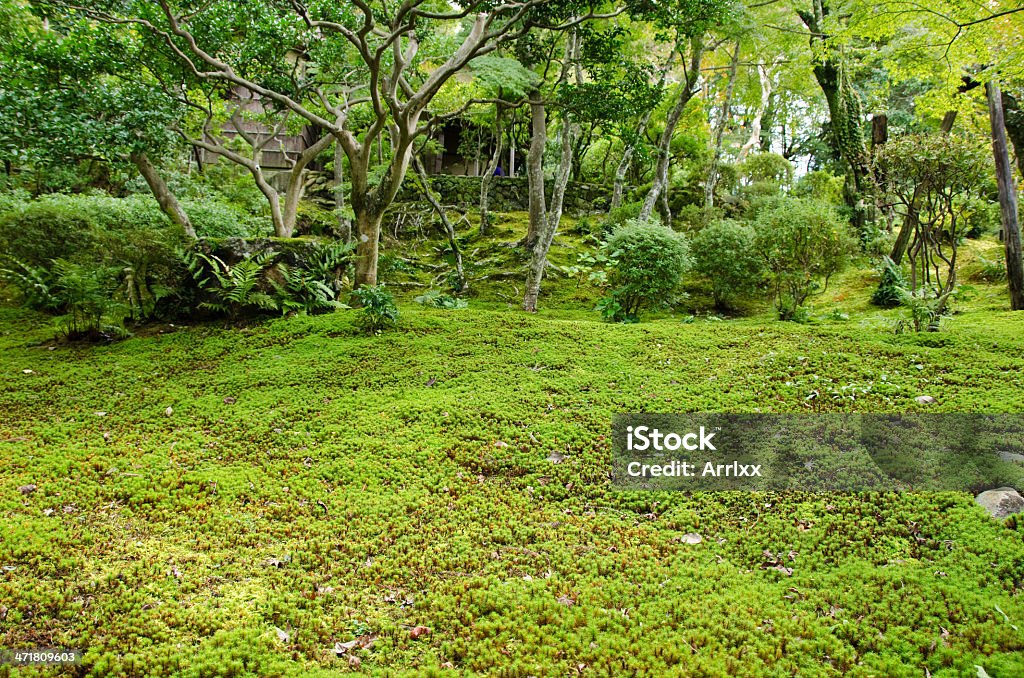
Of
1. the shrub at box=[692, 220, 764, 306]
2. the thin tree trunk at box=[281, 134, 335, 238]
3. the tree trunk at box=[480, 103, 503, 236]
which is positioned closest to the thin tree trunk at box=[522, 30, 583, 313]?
the shrub at box=[692, 220, 764, 306]

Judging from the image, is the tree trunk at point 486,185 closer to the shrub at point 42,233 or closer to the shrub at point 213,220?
the shrub at point 213,220

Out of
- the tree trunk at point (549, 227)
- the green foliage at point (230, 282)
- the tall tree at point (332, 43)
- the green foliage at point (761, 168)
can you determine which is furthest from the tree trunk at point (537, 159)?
the green foliage at point (761, 168)

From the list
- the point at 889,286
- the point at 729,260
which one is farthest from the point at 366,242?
the point at 889,286

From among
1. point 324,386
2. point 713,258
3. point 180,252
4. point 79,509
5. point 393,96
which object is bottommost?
point 79,509

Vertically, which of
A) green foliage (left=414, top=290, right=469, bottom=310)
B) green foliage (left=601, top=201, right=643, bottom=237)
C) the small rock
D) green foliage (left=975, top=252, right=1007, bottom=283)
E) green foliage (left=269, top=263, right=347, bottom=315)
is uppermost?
green foliage (left=601, top=201, right=643, bottom=237)

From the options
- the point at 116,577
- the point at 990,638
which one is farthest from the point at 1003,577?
the point at 116,577

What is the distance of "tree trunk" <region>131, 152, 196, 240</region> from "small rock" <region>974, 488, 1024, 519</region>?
28.3 ft

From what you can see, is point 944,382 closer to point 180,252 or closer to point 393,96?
point 393,96

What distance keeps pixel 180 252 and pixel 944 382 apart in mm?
7999

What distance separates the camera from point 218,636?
2.24 metres

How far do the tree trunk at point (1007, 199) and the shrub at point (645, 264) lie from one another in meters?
4.35

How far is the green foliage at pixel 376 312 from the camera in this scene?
241 inches

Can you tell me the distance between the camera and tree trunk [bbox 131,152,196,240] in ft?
23.3

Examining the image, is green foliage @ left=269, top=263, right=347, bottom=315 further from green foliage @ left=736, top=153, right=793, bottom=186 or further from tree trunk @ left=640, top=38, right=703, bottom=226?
green foliage @ left=736, top=153, right=793, bottom=186
